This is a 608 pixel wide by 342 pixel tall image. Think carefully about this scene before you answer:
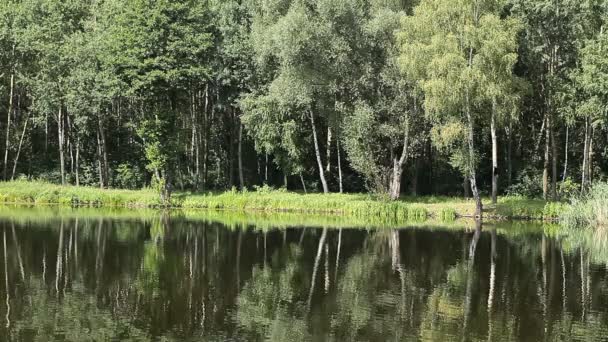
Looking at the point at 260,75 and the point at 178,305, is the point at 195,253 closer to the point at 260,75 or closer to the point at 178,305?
the point at 178,305

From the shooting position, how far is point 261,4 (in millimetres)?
53875

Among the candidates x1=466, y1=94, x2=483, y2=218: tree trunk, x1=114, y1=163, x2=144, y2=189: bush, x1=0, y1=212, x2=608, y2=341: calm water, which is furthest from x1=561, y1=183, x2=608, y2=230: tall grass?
x1=114, y1=163, x2=144, y2=189: bush

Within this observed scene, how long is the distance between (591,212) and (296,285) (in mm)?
24259

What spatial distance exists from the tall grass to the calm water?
4.72m

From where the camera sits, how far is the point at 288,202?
51688mm

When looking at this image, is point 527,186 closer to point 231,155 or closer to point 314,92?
point 314,92

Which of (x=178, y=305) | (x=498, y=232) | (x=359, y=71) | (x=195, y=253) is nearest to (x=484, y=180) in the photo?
(x=359, y=71)

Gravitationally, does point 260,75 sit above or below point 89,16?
below

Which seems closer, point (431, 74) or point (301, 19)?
point (431, 74)

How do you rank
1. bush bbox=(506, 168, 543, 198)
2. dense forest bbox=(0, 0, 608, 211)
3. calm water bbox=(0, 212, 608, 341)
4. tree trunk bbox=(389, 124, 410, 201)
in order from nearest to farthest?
calm water bbox=(0, 212, 608, 341)
dense forest bbox=(0, 0, 608, 211)
tree trunk bbox=(389, 124, 410, 201)
bush bbox=(506, 168, 543, 198)

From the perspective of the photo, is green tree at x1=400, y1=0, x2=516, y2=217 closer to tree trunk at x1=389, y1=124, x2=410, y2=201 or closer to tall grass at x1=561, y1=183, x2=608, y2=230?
tree trunk at x1=389, y1=124, x2=410, y2=201

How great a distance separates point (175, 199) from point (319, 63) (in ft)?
49.4

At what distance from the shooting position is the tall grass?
4022 centimetres

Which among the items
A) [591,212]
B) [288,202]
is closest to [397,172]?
[288,202]
